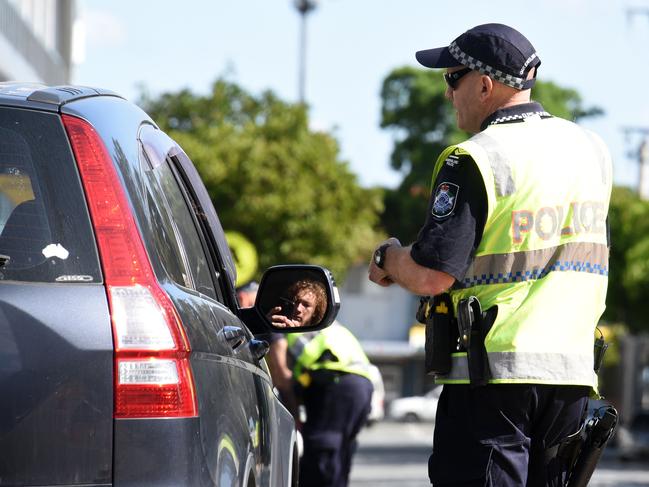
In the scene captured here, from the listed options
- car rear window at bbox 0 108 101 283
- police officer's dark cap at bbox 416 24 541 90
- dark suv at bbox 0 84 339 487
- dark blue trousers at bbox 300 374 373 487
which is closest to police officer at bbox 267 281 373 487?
dark blue trousers at bbox 300 374 373 487

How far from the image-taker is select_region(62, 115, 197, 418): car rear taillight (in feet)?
9.27

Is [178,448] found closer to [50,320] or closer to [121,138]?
[50,320]

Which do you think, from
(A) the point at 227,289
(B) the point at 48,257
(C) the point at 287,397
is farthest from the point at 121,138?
(C) the point at 287,397

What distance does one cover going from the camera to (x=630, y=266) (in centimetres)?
3428

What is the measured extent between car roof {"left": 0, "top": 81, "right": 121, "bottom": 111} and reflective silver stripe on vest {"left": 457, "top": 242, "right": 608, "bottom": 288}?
3.86 feet

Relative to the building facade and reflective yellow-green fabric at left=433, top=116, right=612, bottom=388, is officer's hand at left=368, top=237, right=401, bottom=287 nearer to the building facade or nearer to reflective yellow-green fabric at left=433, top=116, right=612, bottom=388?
reflective yellow-green fabric at left=433, top=116, right=612, bottom=388

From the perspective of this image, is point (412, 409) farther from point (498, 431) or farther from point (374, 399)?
point (498, 431)

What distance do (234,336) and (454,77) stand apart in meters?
1.24

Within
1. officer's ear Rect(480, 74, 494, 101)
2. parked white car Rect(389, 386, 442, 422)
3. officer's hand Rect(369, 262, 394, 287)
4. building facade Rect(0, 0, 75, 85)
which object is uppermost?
building facade Rect(0, 0, 75, 85)

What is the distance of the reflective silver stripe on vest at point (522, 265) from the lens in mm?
3971

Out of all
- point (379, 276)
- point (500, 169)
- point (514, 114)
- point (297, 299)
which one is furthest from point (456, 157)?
point (297, 299)

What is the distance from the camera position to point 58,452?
275 cm

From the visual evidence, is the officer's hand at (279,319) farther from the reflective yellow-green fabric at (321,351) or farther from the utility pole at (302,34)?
the utility pole at (302,34)

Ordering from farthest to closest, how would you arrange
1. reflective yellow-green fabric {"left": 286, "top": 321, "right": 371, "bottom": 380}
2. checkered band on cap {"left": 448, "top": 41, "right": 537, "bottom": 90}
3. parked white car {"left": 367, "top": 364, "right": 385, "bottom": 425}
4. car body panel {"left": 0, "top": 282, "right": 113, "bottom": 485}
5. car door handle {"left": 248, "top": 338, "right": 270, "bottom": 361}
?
parked white car {"left": 367, "top": 364, "right": 385, "bottom": 425} → reflective yellow-green fabric {"left": 286, "top": 321, "right": 371, "bottom": 380} → checkered band on cap {"left": 448, "top": 41, "right": 537, "bottom": 90} → car door handle {"left": 248, "top": 338, "right": 270, "bottom": 361} → car body panel {"left": 0, "top": 282, "right": 113, "bottom": 485}
